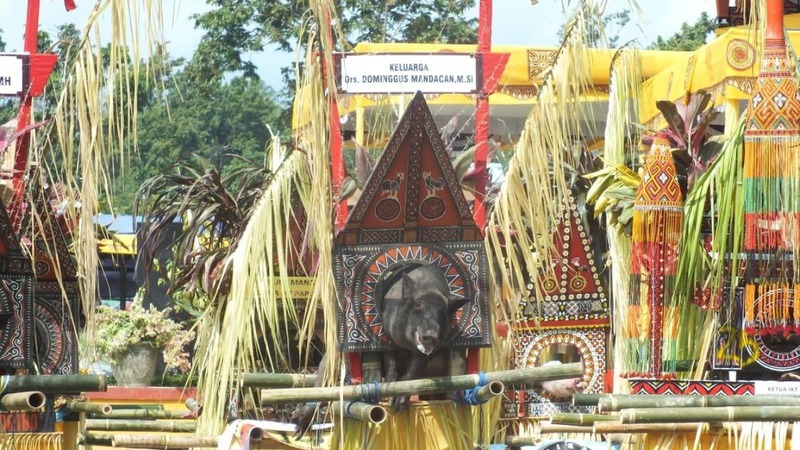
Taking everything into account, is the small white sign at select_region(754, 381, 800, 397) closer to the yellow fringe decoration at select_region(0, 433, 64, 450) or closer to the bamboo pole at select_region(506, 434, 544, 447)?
the bamboo pole at select_region(506, 434, 544, 447)

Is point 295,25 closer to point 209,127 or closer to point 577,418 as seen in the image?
point 577,418

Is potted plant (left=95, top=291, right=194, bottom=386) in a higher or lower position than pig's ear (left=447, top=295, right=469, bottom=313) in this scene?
lower

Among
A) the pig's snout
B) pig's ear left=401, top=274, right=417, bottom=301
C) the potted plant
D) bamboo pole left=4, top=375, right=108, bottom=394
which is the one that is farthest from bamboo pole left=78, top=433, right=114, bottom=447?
the potted plant

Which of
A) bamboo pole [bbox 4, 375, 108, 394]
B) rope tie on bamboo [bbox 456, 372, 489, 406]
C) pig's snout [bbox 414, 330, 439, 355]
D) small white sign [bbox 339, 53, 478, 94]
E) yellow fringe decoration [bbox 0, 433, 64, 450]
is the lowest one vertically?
yellow fringe decoration [bbox 0, 433, 64, 450]

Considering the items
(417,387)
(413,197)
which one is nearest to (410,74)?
(413,197)

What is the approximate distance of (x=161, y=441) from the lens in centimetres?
877

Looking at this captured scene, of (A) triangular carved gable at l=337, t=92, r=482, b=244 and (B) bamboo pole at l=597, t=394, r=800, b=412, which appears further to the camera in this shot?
(A) triangular carved gable at l=337, t=92, r=482, b=244

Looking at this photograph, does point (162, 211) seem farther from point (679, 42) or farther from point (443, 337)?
point (679, 42)

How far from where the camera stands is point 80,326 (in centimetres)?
907

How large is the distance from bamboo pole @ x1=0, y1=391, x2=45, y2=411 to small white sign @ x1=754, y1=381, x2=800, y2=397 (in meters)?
3.11

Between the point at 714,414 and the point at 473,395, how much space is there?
1.20 m

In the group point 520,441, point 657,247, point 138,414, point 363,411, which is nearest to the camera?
point 363,411

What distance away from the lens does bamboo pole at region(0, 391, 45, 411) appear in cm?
698

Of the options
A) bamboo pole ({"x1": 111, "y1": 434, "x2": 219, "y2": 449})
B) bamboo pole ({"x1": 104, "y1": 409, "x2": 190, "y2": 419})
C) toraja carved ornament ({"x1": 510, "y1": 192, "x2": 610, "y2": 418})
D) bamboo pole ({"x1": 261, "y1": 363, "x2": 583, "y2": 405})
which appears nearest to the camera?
bamboo pole ({"x1": 261, "y1": 363, "x2": 583, "y2": 405})
